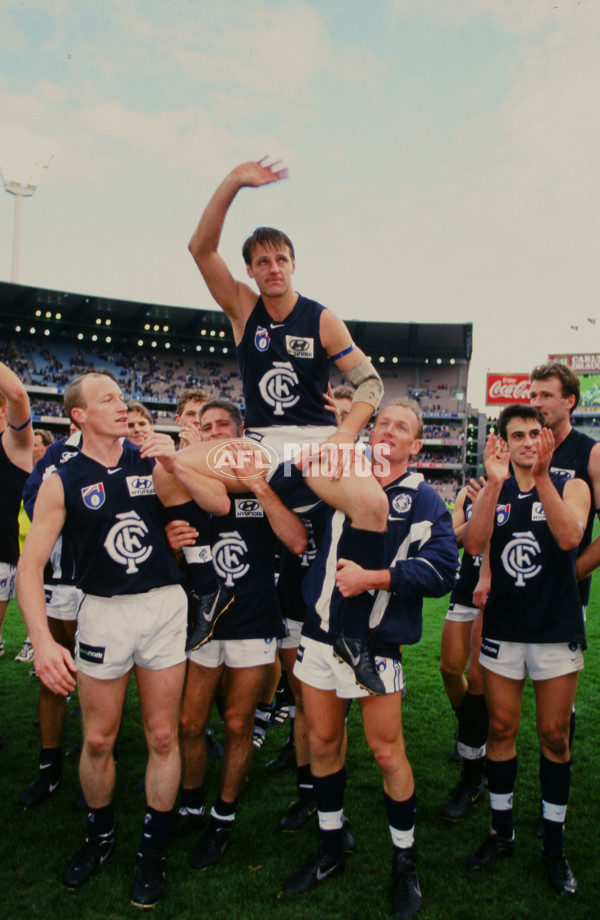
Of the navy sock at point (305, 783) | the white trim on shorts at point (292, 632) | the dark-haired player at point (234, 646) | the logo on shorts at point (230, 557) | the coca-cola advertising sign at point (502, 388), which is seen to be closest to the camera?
the dark-haired player at point (234, 646)

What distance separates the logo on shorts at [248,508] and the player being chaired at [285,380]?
27cm

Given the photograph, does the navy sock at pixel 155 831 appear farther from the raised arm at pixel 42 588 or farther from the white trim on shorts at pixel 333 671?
the white trim on shorts at pixel 333 671

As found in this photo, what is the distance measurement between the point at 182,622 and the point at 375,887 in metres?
1.81

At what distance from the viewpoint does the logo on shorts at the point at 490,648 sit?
11.4 ft

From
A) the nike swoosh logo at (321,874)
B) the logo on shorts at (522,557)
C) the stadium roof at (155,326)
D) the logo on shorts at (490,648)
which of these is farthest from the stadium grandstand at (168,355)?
the nike swoosh logo at (321,874)

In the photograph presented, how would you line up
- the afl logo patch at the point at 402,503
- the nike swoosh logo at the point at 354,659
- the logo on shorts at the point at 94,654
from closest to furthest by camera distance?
the nike swoosh logo at the point at 354,659 → the logo on shorts at the point at 94,654 → the afl logo patch at the point at 402,503

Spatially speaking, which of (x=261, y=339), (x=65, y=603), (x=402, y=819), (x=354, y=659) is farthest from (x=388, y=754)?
(x=65, y=603)

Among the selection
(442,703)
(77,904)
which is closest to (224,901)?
(77,904)

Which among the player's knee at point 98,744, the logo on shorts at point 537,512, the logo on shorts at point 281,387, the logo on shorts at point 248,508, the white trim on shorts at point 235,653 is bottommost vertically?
the player's knee at point 98,744

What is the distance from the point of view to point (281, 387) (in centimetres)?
362

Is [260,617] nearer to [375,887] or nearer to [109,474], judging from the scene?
[109,474]

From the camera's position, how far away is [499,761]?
11.4ft

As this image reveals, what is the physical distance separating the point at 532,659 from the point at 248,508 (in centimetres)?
195

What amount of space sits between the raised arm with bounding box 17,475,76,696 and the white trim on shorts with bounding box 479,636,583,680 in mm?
2356
